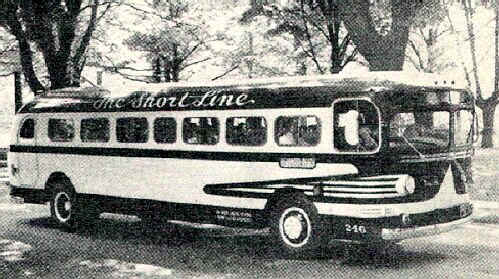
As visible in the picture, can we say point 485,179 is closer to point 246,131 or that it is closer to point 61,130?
point 246,131

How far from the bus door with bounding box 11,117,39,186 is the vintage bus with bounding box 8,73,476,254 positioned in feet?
4.54

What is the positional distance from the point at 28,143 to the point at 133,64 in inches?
692

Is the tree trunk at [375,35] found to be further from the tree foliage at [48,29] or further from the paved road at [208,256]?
the tree foliage at [48,29]

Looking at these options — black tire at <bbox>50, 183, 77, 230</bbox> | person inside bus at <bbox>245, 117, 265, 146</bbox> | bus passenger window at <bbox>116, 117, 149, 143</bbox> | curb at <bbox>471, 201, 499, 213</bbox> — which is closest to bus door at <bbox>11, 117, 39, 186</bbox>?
black tire at <bbox>50, 183, 77, 230</bbox>

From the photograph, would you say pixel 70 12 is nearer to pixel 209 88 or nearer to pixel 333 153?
pixel 209 88

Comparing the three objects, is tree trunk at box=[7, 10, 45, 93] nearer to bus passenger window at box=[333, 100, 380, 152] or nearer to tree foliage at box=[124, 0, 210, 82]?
tree foliage at box=[124, 0, 210, 82]

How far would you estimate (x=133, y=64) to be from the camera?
32.3 metres

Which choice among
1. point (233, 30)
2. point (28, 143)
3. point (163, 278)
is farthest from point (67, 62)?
point (163, 278)

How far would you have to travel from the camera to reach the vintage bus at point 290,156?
9766 millimetres

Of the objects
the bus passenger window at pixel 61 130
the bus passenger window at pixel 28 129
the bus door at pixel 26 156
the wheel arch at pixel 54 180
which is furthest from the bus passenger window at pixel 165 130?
the bus passenger window at pixel 28 129

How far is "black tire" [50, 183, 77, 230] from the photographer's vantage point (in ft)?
45.8

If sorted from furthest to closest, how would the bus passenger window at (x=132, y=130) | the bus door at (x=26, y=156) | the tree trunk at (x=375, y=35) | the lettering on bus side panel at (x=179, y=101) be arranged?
1. the tree trunk at (x=375, y=35)
2. the bus door at (x=26, y=156)
3. the bus passenger window at (x=132, y=130)
4. the lettering on bus side panel at (x=179, y=101)

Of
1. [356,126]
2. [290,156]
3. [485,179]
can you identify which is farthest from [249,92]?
[485,179]

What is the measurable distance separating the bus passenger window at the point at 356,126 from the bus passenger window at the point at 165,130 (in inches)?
127
